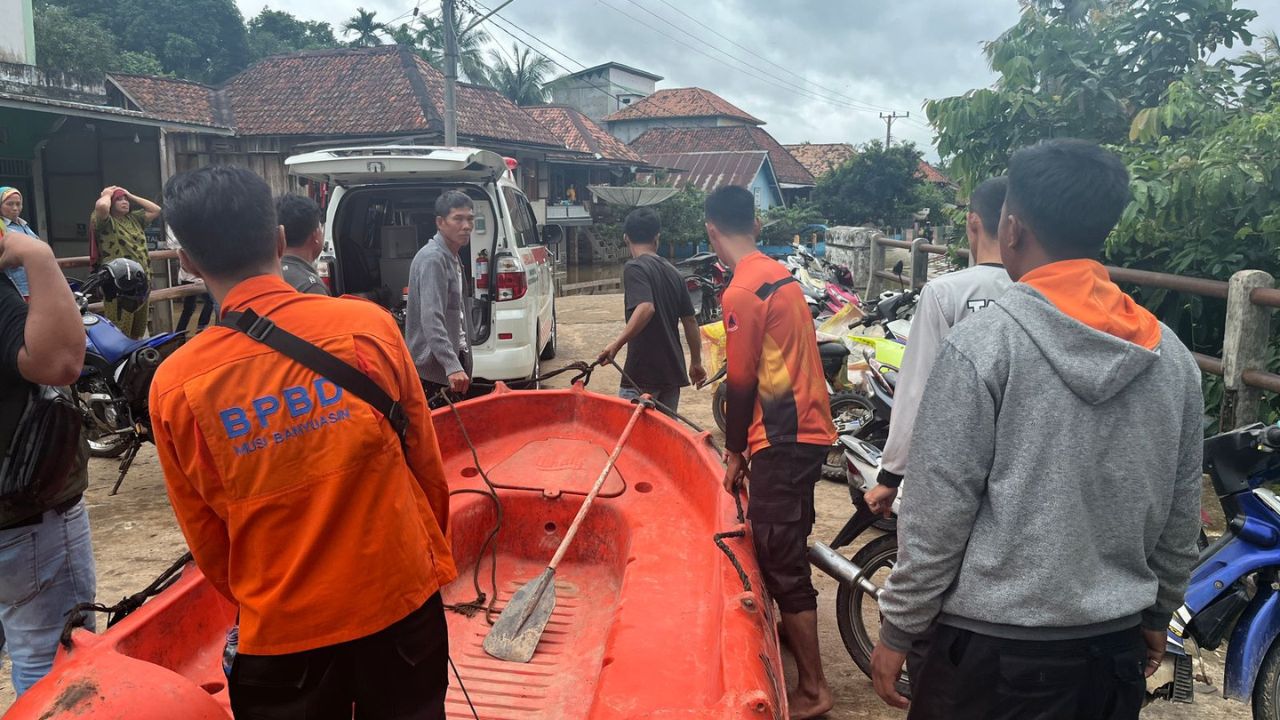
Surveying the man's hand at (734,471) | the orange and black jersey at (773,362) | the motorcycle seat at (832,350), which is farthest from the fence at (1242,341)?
the man's hand at (734,471)

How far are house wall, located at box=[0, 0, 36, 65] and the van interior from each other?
9134 mm

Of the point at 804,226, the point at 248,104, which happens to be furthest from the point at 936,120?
the point at 804,226

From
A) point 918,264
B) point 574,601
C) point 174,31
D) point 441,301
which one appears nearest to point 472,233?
point 441,301

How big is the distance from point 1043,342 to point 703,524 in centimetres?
217

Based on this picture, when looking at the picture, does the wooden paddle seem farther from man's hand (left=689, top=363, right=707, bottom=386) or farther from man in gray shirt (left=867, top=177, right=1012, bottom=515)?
man's hand (left=689, top=363, right=707, bottom=386)

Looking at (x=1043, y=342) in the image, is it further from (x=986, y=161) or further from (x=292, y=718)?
(x=986, y=161)

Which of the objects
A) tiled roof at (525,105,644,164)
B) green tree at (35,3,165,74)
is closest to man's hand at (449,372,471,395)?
tiled roof at (525,105,644,164)

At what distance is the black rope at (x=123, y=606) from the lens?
2027mm

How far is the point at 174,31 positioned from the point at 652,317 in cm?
3689

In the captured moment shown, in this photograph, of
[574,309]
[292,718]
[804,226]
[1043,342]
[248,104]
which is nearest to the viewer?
[1043,342]

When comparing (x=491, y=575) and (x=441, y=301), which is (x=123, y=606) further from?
(x=441, y=301)

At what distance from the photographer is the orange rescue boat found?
6.32 ft

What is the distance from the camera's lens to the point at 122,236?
23.1 ft

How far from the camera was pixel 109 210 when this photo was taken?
6.84 metres
